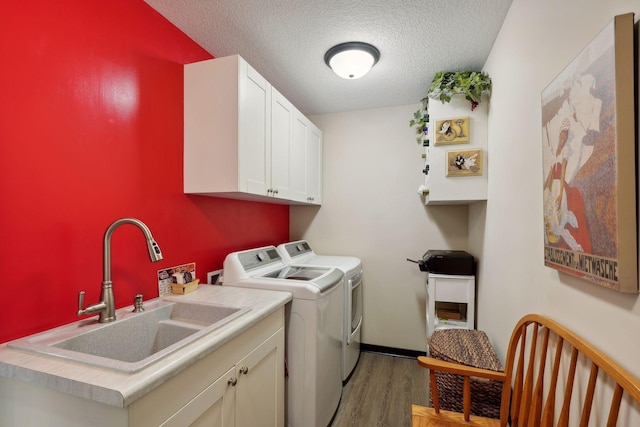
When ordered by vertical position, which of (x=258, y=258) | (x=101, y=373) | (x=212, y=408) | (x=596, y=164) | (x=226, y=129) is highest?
(x=226, y=129)

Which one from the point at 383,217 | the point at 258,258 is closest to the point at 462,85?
the point at 383,217

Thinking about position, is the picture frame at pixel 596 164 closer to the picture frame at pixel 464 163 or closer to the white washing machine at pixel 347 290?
the picture frame at pixel 464 163

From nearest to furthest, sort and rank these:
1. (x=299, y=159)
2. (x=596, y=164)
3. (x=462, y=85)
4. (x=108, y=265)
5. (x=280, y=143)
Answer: (x=596, y=164) → (x=108, y=265) → (x=462, y=85) → (x=280, y=143) → (x=299, y=159)

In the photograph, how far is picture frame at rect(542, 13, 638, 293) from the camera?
0.63 metres

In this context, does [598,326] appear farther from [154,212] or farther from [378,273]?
[378,273]

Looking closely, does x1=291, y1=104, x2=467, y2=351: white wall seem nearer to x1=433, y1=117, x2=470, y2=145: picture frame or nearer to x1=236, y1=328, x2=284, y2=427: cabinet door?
x1=433, y1=117, x2=470, y2=145: picture frame

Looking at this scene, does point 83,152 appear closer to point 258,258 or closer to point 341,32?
point 258,258

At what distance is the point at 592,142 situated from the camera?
0.74 meters

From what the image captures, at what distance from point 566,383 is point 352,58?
1.93 metres

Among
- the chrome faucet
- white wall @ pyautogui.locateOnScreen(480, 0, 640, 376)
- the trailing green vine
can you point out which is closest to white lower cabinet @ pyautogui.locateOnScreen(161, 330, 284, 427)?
the chrome faucet

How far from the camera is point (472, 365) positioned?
55.3 inches

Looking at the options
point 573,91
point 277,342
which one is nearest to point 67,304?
point 277,342

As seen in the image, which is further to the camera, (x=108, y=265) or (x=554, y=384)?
(x=108, y=265)

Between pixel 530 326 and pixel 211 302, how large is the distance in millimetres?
1477
